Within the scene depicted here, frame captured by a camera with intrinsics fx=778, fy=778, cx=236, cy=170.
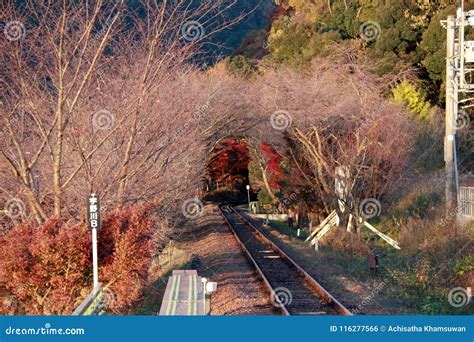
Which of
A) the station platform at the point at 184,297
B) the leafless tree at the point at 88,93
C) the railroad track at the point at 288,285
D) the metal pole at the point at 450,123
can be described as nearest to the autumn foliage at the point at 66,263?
the station platform at the point at 184,297

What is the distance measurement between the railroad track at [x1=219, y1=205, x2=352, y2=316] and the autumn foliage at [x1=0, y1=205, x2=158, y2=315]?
2.65 meters

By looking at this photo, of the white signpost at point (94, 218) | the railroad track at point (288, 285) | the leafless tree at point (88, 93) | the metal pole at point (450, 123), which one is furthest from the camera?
the metal pole at point (450, 123)

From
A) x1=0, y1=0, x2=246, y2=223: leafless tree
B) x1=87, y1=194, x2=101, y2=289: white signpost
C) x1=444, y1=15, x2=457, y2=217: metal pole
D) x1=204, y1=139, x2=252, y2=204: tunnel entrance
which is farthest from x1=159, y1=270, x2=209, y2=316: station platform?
x1=204, y1=139, x2=252, y2=204: tunnel entrance

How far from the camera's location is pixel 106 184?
48.5ft

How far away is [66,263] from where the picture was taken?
11.4 meters

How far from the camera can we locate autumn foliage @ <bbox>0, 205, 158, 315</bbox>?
1115 cm

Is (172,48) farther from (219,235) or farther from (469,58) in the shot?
(219,235)

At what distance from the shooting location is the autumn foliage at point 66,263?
36.6 ft

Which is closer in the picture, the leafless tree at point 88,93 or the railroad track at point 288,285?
the leafless tree at point 88,93

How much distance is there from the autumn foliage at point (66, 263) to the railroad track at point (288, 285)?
8.69 feet

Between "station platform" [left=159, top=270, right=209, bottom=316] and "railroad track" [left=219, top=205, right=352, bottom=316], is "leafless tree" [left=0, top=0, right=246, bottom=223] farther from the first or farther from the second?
"railroad track" [left=219, top=205, right=352, bottom=316]

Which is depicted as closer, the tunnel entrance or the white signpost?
the white signpost

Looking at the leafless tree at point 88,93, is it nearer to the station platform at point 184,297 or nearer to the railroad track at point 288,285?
the station platform at point 184,297

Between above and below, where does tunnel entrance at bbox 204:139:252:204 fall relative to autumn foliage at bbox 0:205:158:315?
above
